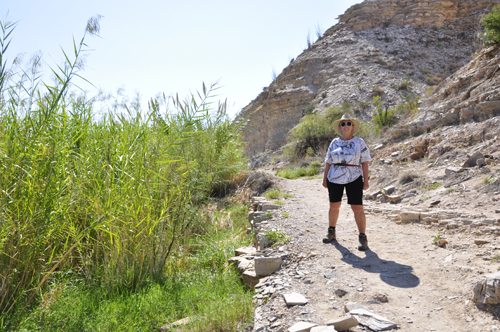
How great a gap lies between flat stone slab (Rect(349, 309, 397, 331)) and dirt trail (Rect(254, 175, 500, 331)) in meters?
0.06

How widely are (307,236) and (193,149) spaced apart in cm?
196

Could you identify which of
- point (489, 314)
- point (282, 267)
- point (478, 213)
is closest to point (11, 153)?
point (282, 267)

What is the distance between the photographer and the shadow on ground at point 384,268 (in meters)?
2.88

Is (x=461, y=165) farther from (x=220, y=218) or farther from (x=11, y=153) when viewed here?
(x=11, y=153)

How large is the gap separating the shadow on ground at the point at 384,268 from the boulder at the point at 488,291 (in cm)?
56

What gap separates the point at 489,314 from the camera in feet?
7.01

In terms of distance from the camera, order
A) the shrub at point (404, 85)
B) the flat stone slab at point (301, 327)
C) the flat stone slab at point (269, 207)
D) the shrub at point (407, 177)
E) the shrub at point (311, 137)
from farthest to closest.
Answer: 1. the shrub at point (404, 85)
2. the shrub at point (311, 137)
3. the shrub at point (407, 177)
4. the flat stone slab at point (269, 207)
5. the flat stone slab at point (301, 327)

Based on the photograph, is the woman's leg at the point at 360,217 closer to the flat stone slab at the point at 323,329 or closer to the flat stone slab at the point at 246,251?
the flat stone slab at the point at 246,251

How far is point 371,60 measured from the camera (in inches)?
1001

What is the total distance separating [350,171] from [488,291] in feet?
6.28

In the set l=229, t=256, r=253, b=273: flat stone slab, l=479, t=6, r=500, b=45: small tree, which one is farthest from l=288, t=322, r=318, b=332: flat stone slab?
l=479, t=6, r=500, b=45: small tree

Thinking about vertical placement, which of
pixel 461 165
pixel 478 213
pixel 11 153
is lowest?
pixel 478 213

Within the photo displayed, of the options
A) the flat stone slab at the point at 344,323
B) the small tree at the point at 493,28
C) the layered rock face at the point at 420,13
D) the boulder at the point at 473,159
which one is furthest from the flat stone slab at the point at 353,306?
the layered rock face at the point at 420,13

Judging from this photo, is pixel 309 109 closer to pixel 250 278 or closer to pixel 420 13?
pixel 420 13
